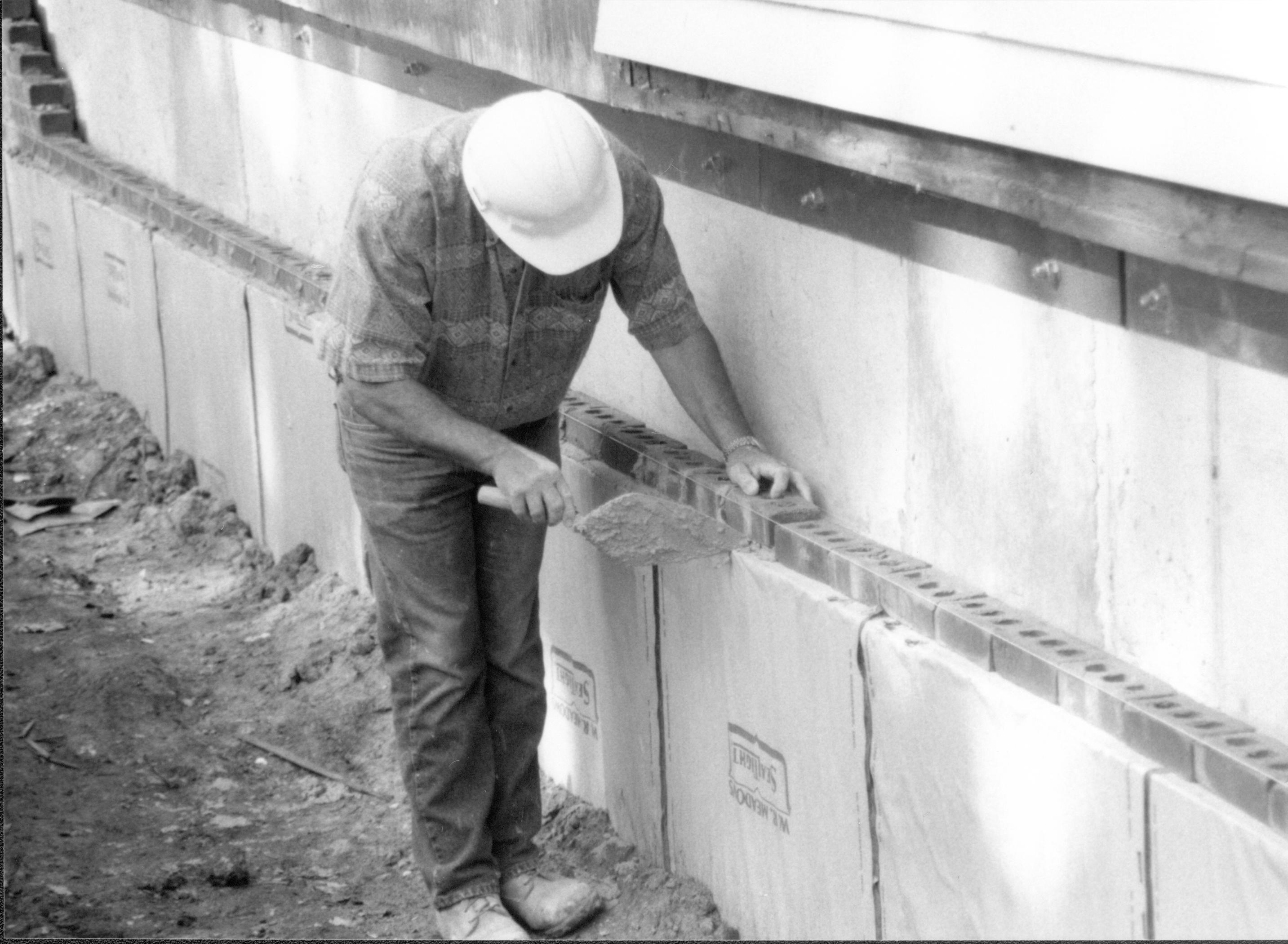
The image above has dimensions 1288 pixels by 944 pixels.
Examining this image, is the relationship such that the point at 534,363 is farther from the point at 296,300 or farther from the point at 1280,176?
the point at 296,300

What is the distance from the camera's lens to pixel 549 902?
447 centimetres

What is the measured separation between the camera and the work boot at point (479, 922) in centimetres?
437

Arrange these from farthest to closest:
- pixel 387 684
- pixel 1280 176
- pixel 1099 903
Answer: pixel 387 684, pixel 1099 903, pixel 1280 176

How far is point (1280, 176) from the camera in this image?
2.59m

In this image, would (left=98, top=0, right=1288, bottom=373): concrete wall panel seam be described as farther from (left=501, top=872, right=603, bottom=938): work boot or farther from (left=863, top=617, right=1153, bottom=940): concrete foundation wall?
(left=501, top=872, right=603, bottom=938): work boot

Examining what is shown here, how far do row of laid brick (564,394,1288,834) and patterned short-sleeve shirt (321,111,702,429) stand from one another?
40 cm

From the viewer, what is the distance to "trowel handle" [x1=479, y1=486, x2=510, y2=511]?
3838 millimetres

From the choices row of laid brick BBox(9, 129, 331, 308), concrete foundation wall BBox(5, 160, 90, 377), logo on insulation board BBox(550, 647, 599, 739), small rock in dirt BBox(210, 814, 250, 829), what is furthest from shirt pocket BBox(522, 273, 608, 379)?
concrete foundation wall BBox(5, 160, 90, 377)

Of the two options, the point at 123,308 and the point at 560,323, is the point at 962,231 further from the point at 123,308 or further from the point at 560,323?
the point at 123,308

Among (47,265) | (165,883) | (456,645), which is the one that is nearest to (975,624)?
(456,645)

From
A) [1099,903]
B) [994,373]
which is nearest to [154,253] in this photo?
[994,373]

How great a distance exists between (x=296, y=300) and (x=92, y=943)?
2.67m

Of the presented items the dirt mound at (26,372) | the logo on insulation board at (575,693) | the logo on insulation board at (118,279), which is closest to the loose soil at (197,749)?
the logo on insulation board at (575,693)

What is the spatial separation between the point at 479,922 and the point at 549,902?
18cm
